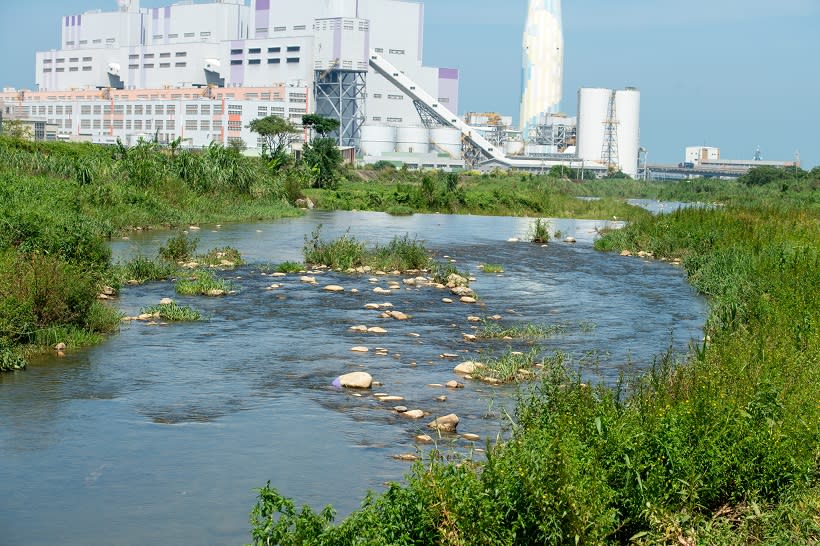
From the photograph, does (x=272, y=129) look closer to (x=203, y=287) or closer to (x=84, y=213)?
(x=84, y=213)

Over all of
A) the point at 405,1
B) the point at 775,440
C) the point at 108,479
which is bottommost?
the point at 108,479

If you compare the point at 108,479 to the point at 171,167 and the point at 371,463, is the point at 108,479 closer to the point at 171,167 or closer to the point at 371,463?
the point at 371,463

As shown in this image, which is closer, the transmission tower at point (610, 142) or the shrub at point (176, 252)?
the shrub at point (176, 252)

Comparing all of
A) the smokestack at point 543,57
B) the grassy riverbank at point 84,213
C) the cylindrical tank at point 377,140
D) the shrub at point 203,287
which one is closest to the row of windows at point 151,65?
the cylindrical tank at point 377,140

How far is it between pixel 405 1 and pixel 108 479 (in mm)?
109459

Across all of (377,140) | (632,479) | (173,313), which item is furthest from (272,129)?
(632,479)

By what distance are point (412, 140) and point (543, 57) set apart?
83.3 meters

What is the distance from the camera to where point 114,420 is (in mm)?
10227

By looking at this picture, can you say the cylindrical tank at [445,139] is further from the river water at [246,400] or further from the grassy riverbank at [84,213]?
the river water at [246,400]

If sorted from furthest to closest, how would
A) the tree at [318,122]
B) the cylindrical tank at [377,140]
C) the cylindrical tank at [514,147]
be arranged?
the cylindrical tank at [514,147]
the cylindrical tank at [377,140]
the tree at [318,122]

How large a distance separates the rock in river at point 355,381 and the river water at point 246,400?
194 millimetres

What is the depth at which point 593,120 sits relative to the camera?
131 meters

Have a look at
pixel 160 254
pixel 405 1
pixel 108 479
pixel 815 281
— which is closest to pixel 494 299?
pixel 815 281

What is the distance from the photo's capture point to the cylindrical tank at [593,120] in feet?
428
